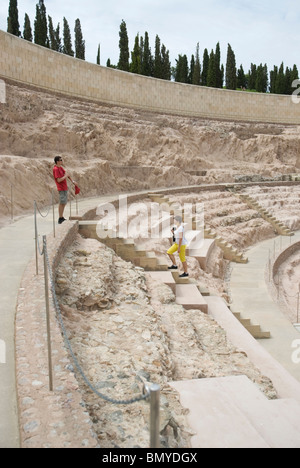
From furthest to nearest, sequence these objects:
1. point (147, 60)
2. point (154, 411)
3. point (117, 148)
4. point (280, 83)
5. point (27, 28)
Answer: point (280, 83) < point (147, 60) < point (27, 28) < point (117, 148) < point (154, 411)

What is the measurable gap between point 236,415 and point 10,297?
10.8 feet

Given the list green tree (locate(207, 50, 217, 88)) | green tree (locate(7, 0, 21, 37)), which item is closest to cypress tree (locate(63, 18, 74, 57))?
green tree (locate(7, 0, 21, 37))

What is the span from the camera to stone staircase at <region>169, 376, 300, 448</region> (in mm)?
3925

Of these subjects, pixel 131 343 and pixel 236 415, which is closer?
pixel 236 415

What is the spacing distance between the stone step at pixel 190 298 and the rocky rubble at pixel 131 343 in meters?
0.34

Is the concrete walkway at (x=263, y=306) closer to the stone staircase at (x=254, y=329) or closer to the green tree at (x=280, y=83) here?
the stone staircase at (x=254, y=329)

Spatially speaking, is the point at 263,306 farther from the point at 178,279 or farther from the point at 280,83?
the point at 280,83

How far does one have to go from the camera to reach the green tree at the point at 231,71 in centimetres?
3759

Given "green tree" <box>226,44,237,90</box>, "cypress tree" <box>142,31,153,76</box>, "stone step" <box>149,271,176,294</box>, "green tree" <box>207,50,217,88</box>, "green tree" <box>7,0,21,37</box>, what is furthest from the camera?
"green tree" <box>226,44,237,90</box>

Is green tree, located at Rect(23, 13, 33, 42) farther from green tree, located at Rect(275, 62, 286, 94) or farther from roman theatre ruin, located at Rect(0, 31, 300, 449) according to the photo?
green tree, located at Rect(275, 62, 286, 94)

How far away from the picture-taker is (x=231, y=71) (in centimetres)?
3778

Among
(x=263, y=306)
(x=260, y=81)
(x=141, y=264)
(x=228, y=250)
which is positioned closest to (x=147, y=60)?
(x=260, y=81)

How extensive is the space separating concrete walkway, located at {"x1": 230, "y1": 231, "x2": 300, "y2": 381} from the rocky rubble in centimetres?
199
